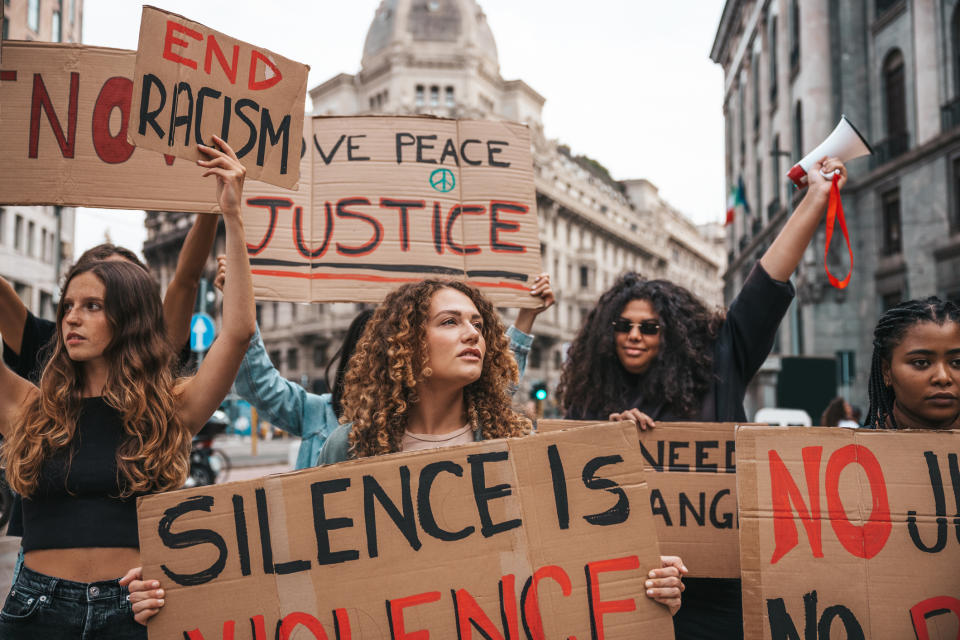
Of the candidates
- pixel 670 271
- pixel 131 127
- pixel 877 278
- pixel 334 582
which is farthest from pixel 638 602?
pixel 670 271

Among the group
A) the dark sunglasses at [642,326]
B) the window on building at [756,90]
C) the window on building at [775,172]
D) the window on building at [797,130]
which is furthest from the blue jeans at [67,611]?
the window on building at [756,90]

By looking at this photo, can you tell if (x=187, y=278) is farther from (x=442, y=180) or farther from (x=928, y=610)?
(x=928, y=610)

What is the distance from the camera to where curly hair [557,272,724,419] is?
119 inches

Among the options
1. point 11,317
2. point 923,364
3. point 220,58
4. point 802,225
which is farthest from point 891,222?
point 11,317

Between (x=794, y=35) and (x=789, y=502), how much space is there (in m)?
24.8

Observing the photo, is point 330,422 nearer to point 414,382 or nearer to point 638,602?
point 414,382

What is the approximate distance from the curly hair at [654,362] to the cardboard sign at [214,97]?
1.35 m

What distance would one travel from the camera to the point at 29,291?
119ft

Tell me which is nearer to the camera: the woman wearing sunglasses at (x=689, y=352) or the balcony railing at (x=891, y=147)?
the woman wearing sunglasses at (x=689, y=352)

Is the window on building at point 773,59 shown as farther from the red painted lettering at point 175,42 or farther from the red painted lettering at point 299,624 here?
the red painted lettering at point 299,624

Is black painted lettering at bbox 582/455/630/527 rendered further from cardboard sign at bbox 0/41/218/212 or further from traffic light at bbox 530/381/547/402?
traffic light at bbox 530/381/547/402

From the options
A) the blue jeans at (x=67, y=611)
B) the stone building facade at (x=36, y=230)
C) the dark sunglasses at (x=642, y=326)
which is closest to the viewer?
the blue jeans at (x=67, y=611)

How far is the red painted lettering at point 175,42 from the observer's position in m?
2.55

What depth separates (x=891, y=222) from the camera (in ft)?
64.5
